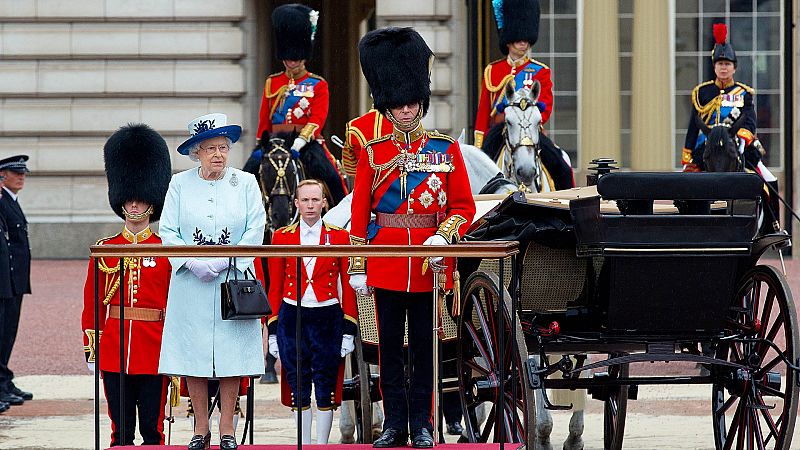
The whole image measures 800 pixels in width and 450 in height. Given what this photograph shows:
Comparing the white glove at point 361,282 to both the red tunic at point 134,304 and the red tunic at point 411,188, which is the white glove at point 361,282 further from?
the red tunic at point 134,304

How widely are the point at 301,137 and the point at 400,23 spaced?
7547mm

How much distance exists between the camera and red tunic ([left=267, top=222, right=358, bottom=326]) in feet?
25.0

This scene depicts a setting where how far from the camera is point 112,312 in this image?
274 inches

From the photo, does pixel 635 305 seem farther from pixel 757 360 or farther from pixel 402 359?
pixel 402 359

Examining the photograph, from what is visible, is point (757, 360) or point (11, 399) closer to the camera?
point (757, 360)

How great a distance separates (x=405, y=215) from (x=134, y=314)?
1210 mm

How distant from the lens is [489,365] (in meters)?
6.81

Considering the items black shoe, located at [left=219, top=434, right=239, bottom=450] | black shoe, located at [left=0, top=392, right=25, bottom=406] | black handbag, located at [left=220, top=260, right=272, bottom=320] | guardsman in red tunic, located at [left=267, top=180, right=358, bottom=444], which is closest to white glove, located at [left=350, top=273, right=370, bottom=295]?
black handbag, located at [left=220, top=260, right=272, bottom=320]

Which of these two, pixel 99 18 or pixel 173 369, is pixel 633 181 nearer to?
pixel 173 369

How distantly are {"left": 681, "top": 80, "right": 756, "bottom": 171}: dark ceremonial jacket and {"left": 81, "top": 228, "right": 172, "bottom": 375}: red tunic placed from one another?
7437mm

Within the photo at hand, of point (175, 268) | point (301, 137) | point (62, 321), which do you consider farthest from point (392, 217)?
point (62, 321)

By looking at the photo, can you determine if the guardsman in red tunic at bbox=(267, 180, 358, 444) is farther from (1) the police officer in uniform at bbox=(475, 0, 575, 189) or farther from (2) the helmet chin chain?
(1) the police officer in uniform at bbox=(475, 0, 575, 189)

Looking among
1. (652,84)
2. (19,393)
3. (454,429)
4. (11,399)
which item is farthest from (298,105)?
(652,84)

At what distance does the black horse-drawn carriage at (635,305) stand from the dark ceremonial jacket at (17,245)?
3601mm
